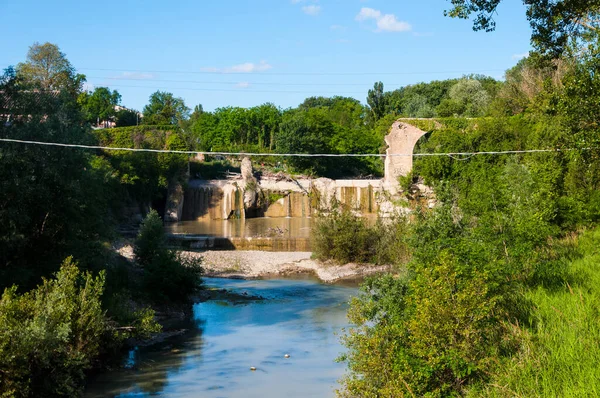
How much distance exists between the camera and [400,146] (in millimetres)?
45062

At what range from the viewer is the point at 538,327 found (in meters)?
10.2

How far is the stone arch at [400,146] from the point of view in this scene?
146 ft

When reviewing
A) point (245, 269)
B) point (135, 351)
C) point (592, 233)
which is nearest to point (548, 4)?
point (592, 233)

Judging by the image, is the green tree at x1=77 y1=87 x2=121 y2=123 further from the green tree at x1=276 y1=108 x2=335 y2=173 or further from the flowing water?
the flowing water

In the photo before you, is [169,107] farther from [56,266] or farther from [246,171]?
[56,266]

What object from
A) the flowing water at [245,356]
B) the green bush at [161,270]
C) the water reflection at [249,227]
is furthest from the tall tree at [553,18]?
the water reflection at [249,227]

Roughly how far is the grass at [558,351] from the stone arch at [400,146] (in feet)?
108

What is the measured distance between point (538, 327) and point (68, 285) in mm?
9003

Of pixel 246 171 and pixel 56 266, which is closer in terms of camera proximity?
pixel 56 266

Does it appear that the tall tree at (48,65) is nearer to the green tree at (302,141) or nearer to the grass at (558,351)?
the green tree at (302,141)

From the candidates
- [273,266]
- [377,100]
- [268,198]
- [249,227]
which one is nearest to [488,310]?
[273,266]

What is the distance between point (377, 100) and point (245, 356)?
246 feet

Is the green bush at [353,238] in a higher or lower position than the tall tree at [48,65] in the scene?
lower

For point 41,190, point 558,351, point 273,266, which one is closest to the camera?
point 558,351
